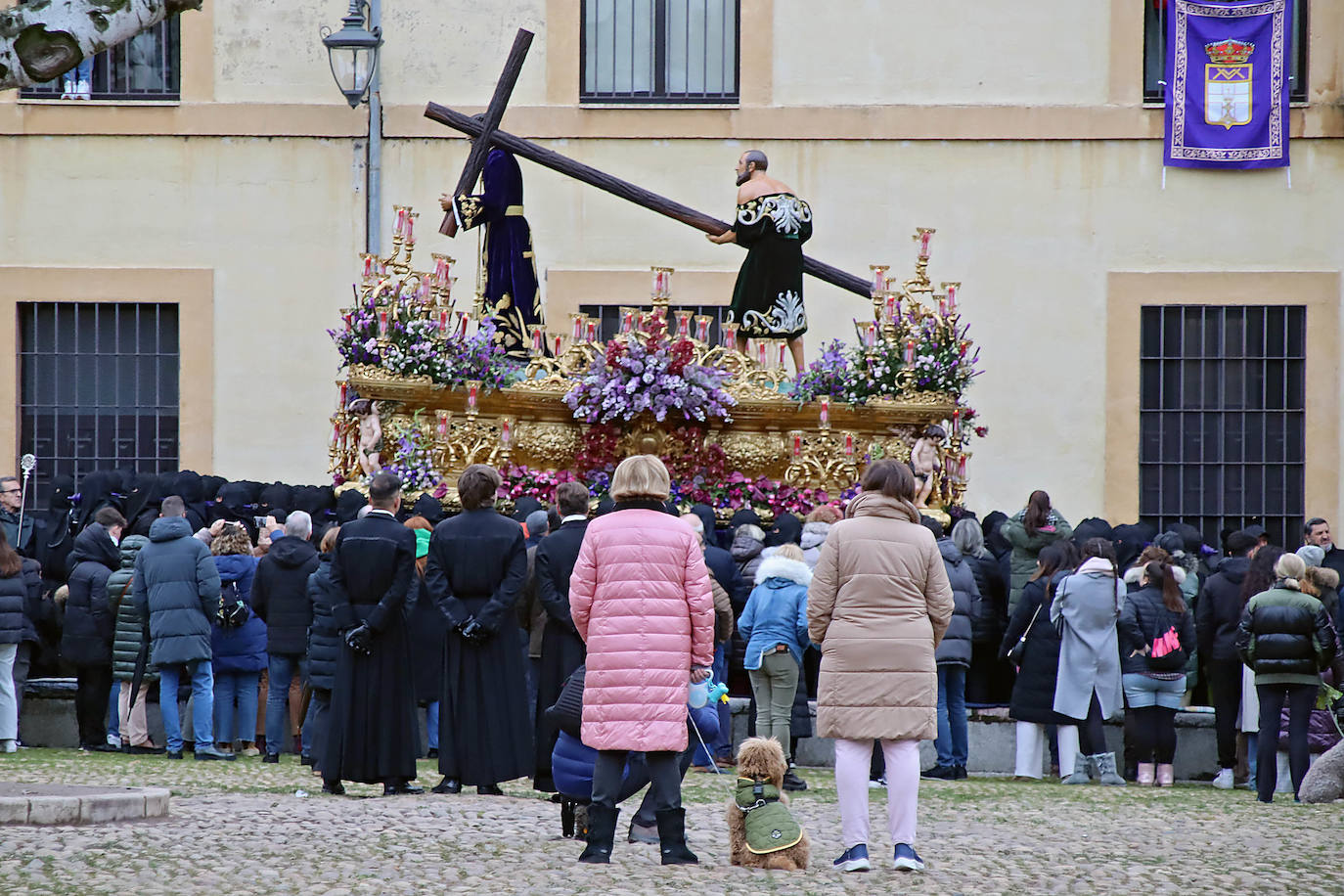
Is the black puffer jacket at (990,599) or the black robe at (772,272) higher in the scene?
the black robe at (772,272)

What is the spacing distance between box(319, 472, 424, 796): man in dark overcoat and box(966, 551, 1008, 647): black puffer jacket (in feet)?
16.4

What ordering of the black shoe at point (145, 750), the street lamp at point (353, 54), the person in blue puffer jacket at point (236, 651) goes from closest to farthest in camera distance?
the person in blue puffer jacket at point (236, 651)
the black shoe at point (145, 750)
the street lamp at point (353, 54)

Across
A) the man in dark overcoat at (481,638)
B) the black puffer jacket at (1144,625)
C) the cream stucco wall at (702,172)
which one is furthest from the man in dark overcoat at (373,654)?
the cream stucco wall at (702,172)

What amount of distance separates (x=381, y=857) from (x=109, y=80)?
583 inches

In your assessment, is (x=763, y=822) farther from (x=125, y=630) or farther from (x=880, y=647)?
(x=125, y=630)

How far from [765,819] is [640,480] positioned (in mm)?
1406

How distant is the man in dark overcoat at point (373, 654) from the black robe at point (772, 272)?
685cm

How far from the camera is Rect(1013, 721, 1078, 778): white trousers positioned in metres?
13.6

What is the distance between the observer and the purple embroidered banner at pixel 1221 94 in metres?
21.0

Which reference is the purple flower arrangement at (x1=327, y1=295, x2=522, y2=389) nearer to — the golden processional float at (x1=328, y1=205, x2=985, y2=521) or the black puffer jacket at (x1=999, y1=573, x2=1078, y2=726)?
the golden processional float at (x1=328, y1=205, x2=985, y2=521)

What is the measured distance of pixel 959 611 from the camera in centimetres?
1359

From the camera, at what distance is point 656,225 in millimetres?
21188

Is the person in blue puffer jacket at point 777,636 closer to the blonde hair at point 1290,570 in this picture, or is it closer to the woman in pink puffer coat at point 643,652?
the blonde hair at point 1290,570

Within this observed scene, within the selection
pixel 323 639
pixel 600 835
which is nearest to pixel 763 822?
pixel 600 835
